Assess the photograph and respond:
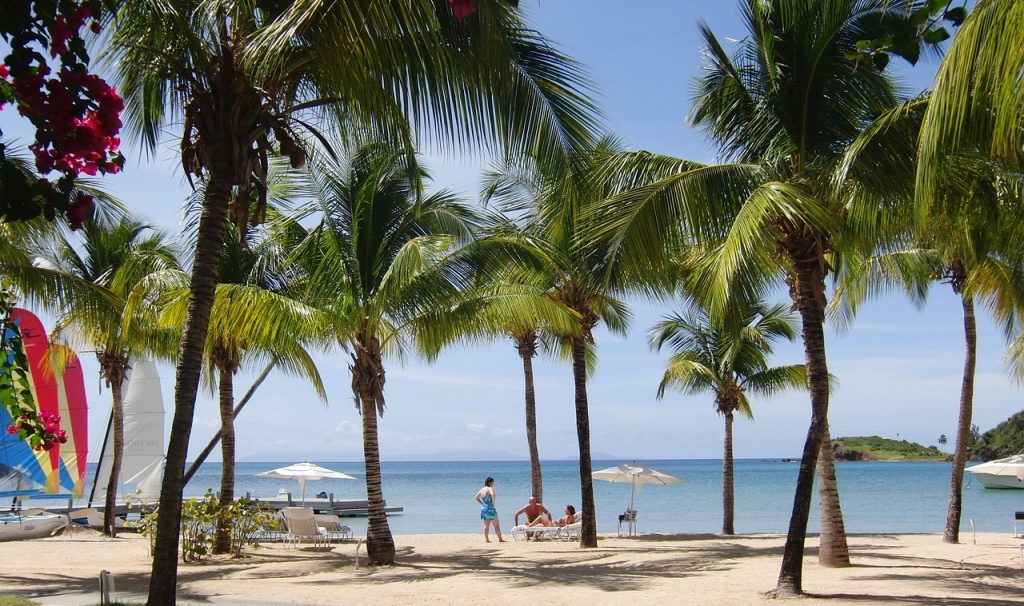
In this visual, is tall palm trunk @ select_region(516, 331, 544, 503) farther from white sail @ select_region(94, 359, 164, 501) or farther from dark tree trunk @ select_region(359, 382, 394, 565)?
white sail @ select_region(94, 359, 164, 501)

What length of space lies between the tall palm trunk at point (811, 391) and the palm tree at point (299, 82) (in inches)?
181

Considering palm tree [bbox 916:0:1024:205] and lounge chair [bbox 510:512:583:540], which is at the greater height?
palm tree [bbox 916:0:1024:205]

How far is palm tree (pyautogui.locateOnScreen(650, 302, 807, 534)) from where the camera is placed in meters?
22.7

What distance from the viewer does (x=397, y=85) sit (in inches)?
260

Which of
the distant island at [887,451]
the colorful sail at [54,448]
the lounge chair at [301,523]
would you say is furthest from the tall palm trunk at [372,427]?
the distant island at [887,451]

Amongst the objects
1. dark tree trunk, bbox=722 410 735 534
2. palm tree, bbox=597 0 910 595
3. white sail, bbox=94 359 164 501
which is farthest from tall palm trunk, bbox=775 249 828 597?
white sail, bbox=94 359 164 501

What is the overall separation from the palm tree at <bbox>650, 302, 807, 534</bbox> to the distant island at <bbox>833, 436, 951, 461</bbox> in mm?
131413

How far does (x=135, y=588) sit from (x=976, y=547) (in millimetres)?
14600

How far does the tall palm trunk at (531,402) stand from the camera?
72.0ft

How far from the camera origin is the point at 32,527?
23172mm

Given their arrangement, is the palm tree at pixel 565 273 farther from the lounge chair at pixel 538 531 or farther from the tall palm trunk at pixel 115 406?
the tall palm trunk at pixel 115 406

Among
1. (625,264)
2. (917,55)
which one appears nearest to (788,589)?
(625,264)

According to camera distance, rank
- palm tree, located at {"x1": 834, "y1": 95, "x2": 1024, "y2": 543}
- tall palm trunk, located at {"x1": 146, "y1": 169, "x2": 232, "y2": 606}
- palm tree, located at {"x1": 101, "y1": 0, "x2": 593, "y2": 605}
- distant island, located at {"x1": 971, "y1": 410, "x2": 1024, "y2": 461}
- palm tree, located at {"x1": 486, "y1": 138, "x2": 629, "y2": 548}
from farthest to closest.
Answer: distant island, located at {"x1": 971, "y1": 410, "x2": 1024, "y2": 461}, palm tree, located at {"x1": 486, "y1": 138, "x2": 629, "y2": 548}, palm tree, located at {"x1": 834, "y1": 95, "x2": 1024, "y2": 543}, tall palm trunk, located at {"x1": 146, "y1": 169, "x2": 232, "y2": 606}, palm tree, located at {"x1": 101, "y1": 0, "x2": 593, "y2": 605}

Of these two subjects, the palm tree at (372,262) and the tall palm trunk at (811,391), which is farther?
the palm tree at (372,262)
